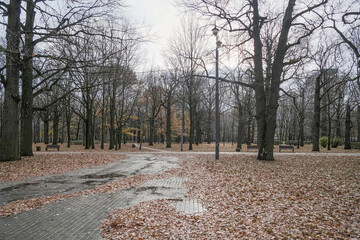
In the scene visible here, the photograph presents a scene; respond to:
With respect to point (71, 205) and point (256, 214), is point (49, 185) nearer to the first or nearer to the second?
point (71, 205)

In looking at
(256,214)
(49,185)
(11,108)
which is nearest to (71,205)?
(49,185)

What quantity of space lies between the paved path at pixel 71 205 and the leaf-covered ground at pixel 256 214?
0.36m

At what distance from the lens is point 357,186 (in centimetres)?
673

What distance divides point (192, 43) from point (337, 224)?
83.1ft

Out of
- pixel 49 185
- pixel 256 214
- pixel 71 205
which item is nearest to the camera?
pixel 256 214

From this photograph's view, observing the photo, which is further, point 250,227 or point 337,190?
point 337,190

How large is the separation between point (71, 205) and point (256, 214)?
182 inches

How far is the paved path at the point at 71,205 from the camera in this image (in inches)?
163

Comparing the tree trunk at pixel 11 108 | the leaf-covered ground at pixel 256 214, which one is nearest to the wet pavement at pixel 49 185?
the leaf-covered ground at pixel 256 214

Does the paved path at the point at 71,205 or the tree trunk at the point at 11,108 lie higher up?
the tree trunk at the point at 11,108

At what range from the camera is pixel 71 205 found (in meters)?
5.68

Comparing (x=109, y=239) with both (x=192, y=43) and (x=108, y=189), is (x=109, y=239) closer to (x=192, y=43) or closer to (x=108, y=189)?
(x=108, y=189)

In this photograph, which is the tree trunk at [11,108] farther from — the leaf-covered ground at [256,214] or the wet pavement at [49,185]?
the leaf-covered ground at [256,214]

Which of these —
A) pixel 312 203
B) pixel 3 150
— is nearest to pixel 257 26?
pixel 312 203
